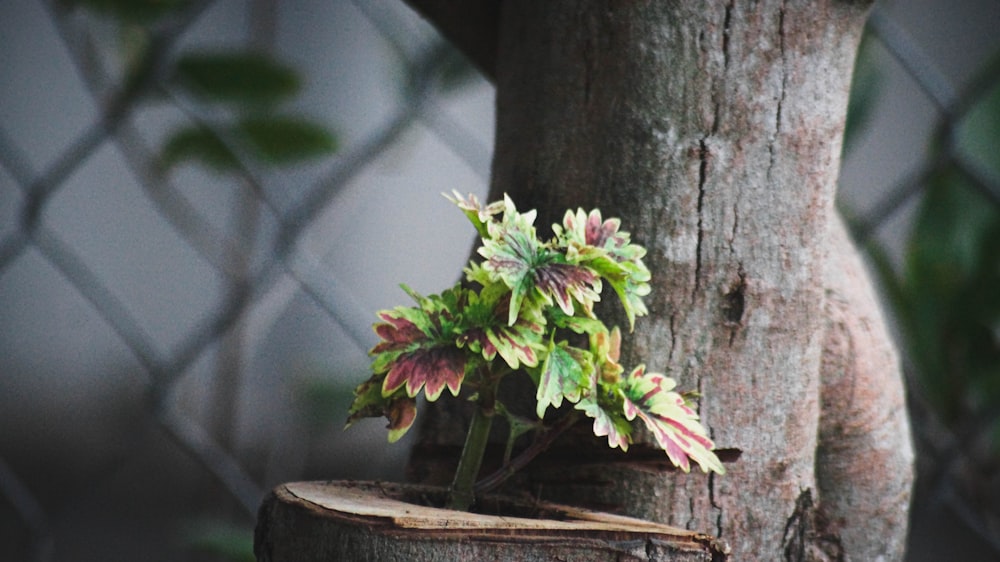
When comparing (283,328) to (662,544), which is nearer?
(662,544)

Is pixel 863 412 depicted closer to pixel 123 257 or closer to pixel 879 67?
pixel 879 67

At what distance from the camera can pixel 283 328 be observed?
3.32 ft

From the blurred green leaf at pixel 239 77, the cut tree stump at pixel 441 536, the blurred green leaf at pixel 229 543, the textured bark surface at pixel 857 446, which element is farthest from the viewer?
the blurred green leaf at pixel 239 77

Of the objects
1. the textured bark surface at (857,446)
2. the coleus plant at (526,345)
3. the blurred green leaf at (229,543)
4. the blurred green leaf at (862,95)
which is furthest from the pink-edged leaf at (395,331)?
the blurred green leaf at (862,95)

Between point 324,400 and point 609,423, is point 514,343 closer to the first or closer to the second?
point 609,423

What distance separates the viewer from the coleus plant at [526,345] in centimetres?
28

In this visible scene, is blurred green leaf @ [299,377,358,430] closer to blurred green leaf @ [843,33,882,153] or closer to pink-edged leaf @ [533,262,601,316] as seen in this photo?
blurred green leaf @ [843,33,882,153]

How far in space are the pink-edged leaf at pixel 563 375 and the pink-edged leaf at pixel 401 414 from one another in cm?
4

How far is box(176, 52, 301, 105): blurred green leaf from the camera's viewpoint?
844mm

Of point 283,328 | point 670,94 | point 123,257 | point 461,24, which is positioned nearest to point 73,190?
point 123,257

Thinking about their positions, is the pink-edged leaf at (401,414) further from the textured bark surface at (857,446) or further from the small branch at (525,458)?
the textured bark surface at (857,446)

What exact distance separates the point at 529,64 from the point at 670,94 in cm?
6

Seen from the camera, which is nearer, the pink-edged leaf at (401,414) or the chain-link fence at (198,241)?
the pink-edged leaf at (401,414)

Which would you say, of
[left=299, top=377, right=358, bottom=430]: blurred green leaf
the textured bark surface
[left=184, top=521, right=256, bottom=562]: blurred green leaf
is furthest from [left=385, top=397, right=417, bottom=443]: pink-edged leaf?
[left=299, top=377, right=358, bottom=430]: blurred green leaf
